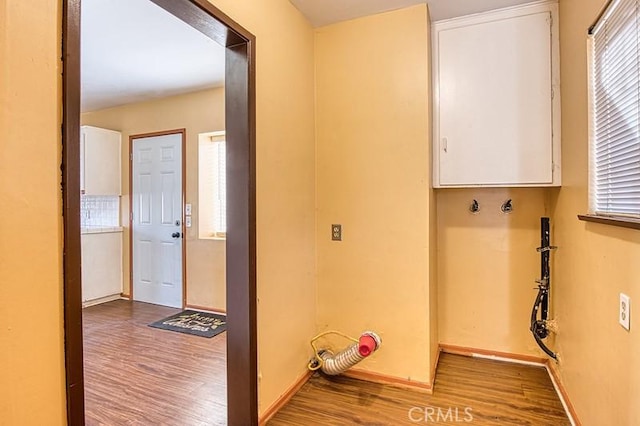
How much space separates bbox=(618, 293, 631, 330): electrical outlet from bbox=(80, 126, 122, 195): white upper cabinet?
513cm

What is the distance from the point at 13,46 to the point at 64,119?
0.20 m

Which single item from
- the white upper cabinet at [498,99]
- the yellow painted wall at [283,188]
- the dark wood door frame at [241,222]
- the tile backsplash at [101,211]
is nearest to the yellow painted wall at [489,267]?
the white upper cabinet at [498,99]

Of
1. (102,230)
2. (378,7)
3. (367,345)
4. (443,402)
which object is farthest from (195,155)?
(443,402)

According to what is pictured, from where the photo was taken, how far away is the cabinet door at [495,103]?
2354 millimetres

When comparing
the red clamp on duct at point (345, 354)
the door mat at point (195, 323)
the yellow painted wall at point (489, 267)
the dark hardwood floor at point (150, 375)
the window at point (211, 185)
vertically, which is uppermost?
the window at point (211, 185)

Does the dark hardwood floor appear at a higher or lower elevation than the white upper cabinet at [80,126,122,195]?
lower

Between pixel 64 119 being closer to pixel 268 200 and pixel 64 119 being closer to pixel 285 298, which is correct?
pixel 268 200

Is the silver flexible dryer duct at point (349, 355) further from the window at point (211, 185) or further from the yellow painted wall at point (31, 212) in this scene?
the window at point (211, 185)

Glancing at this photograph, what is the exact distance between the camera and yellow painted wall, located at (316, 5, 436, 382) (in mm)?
2377

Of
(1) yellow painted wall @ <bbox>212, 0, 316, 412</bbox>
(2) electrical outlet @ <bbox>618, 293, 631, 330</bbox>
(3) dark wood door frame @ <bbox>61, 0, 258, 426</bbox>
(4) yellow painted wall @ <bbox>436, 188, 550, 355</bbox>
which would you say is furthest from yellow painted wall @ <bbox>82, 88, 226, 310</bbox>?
(2) electrical outlet @ <bbox>618, 293, 631, 330</bbox>

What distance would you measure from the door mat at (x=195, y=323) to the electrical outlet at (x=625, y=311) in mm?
3099

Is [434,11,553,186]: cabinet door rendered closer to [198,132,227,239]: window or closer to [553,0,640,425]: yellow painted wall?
[553,0,640,425]: yellow painted wall

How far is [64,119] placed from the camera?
103 cm

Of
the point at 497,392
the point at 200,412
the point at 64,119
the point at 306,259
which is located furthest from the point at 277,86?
the point at 497,392
